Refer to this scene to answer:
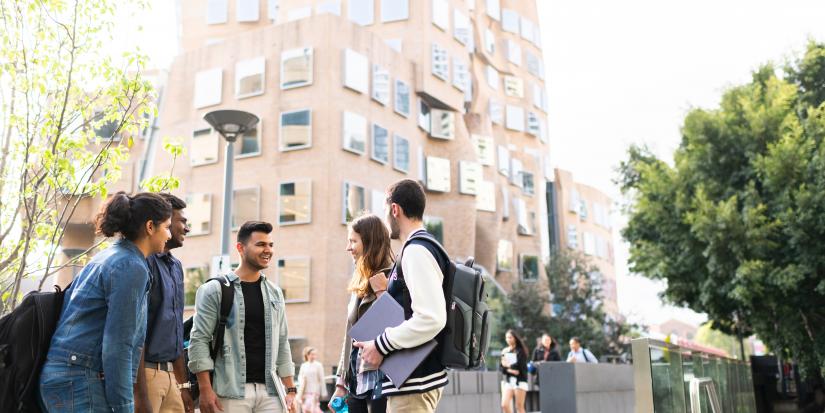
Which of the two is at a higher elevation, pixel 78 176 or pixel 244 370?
pixel 78 176

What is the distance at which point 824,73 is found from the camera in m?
25.2

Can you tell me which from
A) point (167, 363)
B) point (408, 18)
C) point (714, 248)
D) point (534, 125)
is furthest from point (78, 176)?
Answer: point (534, 125)

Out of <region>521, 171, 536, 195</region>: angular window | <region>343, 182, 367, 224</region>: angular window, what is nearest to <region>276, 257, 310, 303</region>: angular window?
<region>343, 182, 367, 224</region>: angular window

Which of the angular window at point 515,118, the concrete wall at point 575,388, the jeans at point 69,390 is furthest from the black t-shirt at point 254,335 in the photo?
the angular window at point 515,118

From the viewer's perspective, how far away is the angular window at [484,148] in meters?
43.7

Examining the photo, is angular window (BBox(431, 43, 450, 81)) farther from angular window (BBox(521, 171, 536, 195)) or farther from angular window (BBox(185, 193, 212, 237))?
angular window (BBox(185, 193, 212, 237))

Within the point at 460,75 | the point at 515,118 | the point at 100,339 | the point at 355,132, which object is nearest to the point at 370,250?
the point at 100,339

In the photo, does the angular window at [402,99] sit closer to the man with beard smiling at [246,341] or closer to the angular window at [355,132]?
the angular window at [355,132]

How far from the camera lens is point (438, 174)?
1512 inches

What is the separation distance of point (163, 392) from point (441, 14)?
37.0m

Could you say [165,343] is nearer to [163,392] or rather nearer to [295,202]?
[163,392]

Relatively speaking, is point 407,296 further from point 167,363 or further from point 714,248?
point 714,248

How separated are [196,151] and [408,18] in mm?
12204

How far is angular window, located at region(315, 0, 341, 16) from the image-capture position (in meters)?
38.9
